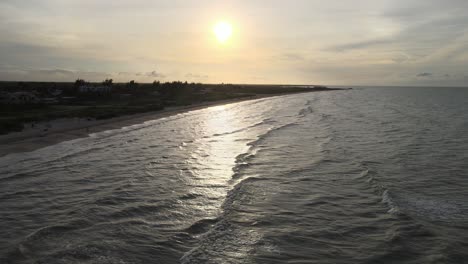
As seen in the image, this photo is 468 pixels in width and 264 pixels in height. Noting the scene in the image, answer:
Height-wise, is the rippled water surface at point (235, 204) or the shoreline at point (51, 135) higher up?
the shoreline at point (51, 135)

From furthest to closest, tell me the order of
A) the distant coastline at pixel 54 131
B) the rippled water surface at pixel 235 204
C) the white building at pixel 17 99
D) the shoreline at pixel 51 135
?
the white building at pixel 17 99 < the distant coastline at pixel 54 131 < the shoreline at pixel 51 135 < the rippled water surface at pixel 235 204

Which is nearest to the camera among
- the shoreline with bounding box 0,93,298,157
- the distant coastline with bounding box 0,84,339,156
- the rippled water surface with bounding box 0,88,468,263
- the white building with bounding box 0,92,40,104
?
the rippled water surface with bounding box 0,88,468,263

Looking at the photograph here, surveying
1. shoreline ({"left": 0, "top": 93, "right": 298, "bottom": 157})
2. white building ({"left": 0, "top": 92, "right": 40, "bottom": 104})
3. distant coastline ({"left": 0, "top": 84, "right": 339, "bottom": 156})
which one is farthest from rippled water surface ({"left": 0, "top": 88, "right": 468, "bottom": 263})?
white building ({"left": 0, "top": 92, "right": 40, "bottom": 104})

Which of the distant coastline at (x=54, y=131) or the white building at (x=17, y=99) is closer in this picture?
the distant coastline at (x=54, y=131)

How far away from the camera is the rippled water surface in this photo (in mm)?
8867

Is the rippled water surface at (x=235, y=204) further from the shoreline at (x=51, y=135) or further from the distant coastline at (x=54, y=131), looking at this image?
the distant coastline at (x=54, y=131)

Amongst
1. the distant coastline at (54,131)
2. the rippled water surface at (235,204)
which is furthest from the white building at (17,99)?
the rippled water surface at (235,204)

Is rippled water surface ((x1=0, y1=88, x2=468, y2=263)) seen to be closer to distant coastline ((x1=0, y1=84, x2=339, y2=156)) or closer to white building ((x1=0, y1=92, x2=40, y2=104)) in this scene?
distant coastline ((x1=0, y1=84, x2=339, y2=156))

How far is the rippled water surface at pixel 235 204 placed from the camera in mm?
8867

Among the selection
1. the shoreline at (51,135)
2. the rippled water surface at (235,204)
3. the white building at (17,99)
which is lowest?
the rippled water surface at (235,204)

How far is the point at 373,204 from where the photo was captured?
40.9 feet

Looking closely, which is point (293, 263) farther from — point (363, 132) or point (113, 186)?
point (363, 132)

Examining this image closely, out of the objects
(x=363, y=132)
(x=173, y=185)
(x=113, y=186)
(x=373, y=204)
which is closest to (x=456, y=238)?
(x=373, y=204)

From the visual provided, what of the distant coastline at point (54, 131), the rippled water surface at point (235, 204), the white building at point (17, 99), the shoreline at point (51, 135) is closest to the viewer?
the rippled water surface at point (235, 204)
